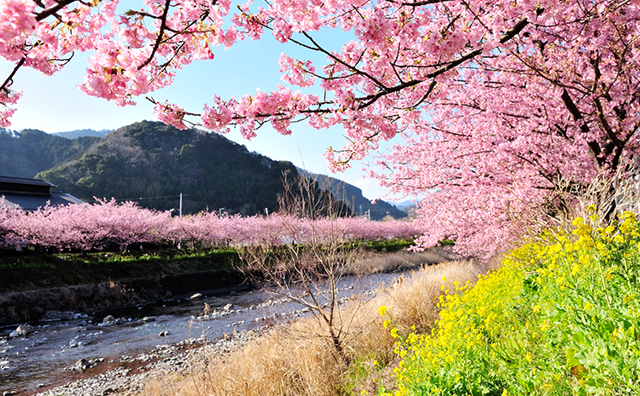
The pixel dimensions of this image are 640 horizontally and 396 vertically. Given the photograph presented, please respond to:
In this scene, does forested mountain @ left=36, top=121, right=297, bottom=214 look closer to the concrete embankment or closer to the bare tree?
the concrete embankment

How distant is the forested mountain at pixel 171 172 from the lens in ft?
213

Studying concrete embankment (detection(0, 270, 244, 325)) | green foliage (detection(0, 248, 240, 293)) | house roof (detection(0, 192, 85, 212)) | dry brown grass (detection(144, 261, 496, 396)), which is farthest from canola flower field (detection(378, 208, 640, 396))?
house roof (detection(0, 192, 85, 212))

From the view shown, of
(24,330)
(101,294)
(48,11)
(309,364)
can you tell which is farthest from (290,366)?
(101,294)

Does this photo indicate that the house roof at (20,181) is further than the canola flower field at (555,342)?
Yes

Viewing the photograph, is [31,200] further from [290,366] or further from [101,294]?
[290,366]

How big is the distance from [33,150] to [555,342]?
343 feet

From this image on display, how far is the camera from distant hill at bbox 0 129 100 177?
76375 millimetres

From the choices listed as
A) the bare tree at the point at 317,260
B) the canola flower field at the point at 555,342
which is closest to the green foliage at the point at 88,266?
the bare tree at the point at 317,260

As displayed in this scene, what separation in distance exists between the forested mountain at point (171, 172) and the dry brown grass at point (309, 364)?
6615cm

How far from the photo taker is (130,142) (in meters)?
81.8

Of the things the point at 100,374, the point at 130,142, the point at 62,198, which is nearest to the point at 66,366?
the point at 100,374

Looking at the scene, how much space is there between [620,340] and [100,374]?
10436 millimetres

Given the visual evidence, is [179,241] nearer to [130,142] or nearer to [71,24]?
[71,24]

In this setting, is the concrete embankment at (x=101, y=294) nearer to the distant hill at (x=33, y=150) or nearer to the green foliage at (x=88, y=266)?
the green foliage at (x=88, y=266)
